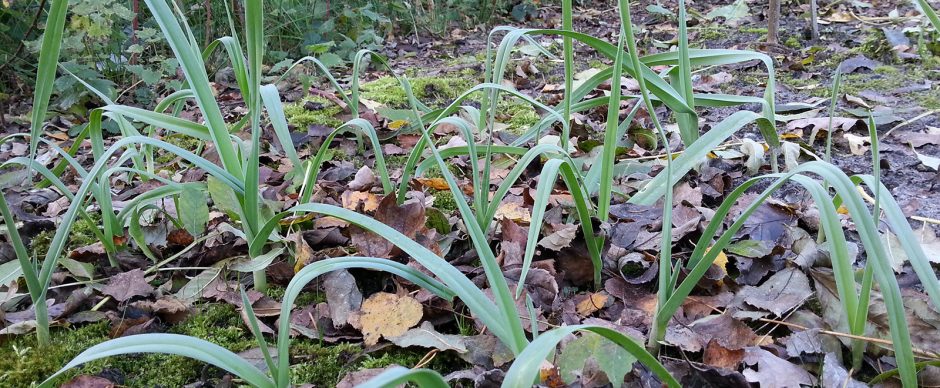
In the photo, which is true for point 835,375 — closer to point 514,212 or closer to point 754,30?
point 514,212

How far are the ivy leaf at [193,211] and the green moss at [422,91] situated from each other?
1.20 metres

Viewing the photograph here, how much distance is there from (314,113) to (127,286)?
127cm

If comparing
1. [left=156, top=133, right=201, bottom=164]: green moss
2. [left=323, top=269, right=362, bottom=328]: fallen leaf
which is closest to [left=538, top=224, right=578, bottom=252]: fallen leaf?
[left=323, top=269, right=362, bottom=328]: fallen leaf

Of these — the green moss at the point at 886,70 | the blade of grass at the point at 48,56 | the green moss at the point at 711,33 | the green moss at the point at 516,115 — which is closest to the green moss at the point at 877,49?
the green moss at the point at 886,70

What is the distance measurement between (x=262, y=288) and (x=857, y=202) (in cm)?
97

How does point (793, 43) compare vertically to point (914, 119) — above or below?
below

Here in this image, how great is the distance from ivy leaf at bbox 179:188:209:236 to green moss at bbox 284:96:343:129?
34.5 inches

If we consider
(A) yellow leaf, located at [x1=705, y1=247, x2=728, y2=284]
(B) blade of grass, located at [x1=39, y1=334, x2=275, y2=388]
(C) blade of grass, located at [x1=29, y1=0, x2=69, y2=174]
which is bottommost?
(A) yellow leaf, located at [x1=705, y1=247, x2=728, y2=284]

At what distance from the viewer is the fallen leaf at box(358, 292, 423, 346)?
100cm

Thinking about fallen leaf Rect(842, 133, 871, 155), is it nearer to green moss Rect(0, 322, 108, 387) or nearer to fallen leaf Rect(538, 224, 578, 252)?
fallen leaf Rect(538, 224, 578, 252)

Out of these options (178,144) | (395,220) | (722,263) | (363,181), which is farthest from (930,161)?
(178,144)

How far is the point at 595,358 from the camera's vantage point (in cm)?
85

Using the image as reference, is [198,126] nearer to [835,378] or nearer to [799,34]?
[835,378]

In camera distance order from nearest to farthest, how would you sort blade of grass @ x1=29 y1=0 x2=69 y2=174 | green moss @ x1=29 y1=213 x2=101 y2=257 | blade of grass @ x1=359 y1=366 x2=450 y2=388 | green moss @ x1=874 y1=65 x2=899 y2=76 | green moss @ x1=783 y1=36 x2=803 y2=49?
1. blade of grass @ x1=359 y1=366 x2=450 y2=388
2. blade of grass @ x1=29 y1=0 x2=69 y2=174
3. green moss @ x1=29 y1=213 x2=101 y2=257
4. green moss @ x1=874 y1=65 x2=899 y2=76
5. green moss @ x1=783 y1=36 x2=803 y2=49
